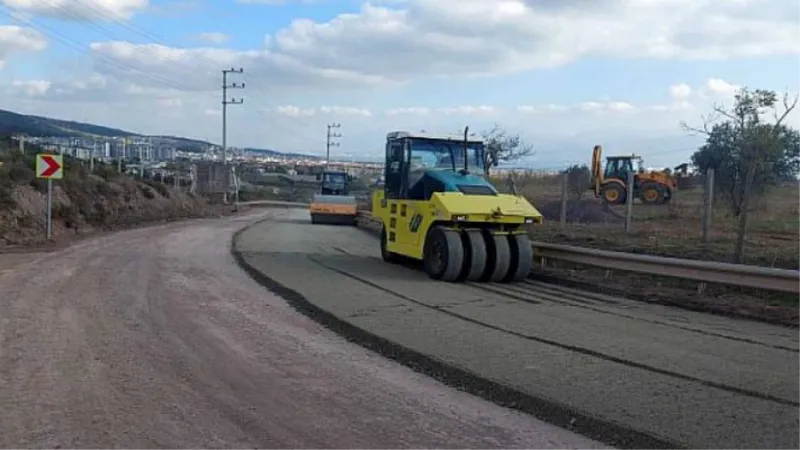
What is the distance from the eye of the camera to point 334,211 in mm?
40406

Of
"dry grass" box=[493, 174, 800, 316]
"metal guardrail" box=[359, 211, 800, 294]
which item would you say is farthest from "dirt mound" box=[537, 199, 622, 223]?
"metal guardrail" box=[359, 211, 800, 294]

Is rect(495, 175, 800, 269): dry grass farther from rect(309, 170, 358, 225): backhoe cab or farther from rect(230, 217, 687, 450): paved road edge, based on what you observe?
rect(309, 170, 358, 225): backhoe cab

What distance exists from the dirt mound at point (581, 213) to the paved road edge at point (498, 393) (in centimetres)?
2057

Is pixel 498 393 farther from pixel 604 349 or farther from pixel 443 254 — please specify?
pixel 443 254

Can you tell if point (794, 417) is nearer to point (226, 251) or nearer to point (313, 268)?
point (313, 268)

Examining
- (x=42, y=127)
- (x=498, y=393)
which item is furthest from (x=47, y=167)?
(x=42, y=127)

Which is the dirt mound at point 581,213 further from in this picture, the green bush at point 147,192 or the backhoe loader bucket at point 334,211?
the green bush at point 147,192

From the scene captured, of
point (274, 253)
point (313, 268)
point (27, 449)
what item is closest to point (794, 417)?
point (27, 449)

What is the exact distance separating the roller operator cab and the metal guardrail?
1.02 metres

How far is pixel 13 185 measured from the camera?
27.2 metres

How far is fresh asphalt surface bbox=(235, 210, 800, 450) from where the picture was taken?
6523 mm

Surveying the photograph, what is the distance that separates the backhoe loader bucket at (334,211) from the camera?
40.5 meters

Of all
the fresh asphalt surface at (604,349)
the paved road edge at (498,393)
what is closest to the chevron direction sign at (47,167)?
the fresh asphalt surface at (604,349)

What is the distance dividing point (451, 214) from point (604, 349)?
725 cm
